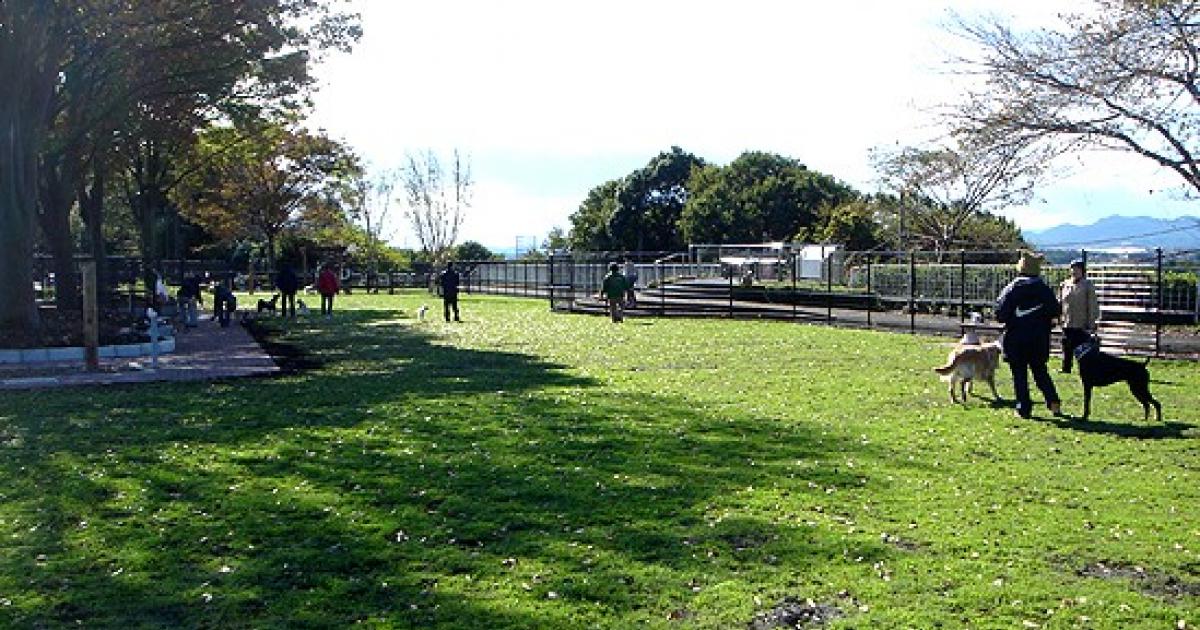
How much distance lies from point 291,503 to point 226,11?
60.8ft

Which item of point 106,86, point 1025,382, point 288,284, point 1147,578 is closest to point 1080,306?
point 1025,382

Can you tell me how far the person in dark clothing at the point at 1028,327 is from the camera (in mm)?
11461

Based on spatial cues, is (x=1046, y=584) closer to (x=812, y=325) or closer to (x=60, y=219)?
(x=812, y=325)

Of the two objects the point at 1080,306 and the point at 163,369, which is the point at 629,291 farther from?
the point at 1080,306

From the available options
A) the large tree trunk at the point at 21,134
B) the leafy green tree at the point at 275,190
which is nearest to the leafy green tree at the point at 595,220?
the leafy green tree at the point at 275,190

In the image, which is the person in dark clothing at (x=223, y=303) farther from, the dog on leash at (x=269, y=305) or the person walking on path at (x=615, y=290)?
the person walking on path at (x=615, y=290)

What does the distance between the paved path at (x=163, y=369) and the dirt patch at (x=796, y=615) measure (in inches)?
497

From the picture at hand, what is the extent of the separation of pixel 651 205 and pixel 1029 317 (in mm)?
63520

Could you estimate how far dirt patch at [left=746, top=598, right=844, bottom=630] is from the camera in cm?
516

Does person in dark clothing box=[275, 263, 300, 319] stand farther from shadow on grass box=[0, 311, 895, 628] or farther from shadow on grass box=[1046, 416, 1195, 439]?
shadow on grass box=[1046, 416, 1195, 439]

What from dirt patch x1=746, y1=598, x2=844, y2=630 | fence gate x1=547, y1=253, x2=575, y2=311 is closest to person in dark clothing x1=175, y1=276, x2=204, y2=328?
fence gate x1=547, y1=253, x2=575, y2=311

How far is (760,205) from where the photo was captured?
62312 mm

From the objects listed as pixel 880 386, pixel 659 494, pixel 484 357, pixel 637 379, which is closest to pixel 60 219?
pixel 484 357

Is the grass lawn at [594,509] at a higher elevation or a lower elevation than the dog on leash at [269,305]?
lower
